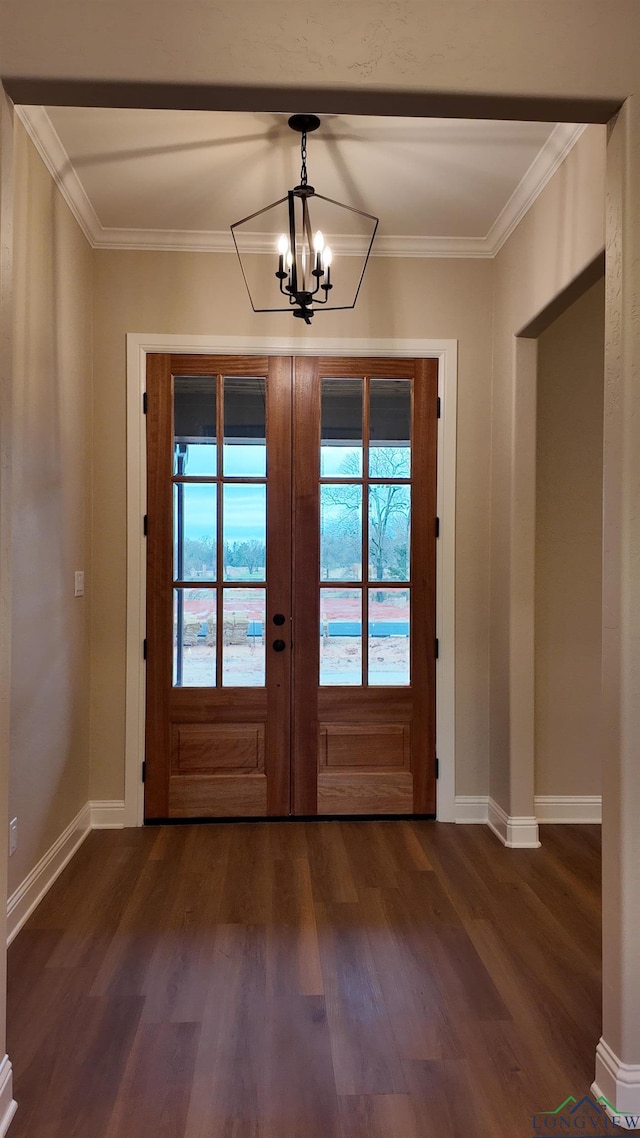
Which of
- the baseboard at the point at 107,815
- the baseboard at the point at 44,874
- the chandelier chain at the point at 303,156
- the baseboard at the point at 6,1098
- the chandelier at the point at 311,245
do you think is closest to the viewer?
the baseboard at the point at 6,1098

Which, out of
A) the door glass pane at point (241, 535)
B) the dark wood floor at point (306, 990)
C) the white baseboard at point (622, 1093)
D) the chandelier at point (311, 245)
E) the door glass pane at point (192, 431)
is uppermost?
the chandelier at point (311, 245)

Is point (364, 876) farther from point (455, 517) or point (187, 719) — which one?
point (455, 517)

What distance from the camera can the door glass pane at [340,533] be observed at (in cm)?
372

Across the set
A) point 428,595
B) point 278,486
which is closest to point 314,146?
point 278,486

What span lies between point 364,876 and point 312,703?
0.90m

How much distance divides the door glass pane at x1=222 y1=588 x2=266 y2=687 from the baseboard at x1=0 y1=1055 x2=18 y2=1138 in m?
2.05

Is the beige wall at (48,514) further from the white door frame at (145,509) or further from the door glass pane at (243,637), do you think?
the door glass pane at (243,637)

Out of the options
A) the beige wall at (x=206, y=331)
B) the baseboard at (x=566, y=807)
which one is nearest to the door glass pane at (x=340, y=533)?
the beige wall at (x=206, y=331)

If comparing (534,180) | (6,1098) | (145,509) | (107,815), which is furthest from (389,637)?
(6,1098)

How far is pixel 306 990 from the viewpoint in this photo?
226cm

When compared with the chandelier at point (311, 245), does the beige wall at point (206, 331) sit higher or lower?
lower

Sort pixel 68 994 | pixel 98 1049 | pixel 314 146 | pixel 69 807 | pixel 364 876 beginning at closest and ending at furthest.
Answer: pixel 98 1049 < pixel 68 994 < pixel 314 146 < pixel 364 876 < pixel 69 807

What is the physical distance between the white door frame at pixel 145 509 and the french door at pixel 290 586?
1.8 inches

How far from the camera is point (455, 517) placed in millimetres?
3730
